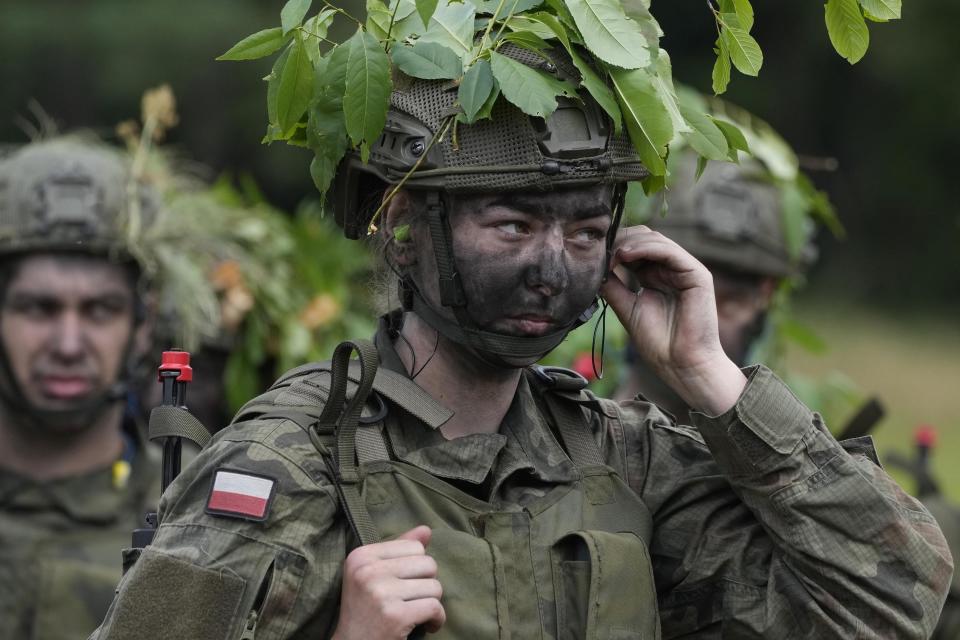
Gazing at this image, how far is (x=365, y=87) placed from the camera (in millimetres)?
3521

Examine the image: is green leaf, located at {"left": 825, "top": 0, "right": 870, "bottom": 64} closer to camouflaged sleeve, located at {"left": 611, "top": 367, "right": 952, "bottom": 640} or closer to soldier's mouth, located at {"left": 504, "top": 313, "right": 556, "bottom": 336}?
camouflaged sleeve, located at {"left": 611, "top": 367, "right": 952, "bottom": 640}

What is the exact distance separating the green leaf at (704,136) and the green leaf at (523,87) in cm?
48

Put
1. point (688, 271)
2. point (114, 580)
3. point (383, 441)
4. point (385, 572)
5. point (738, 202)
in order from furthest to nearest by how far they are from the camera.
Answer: point (738, 202) → point (114, 580) → point (688, 271) → point (383, 441) → point (385, 572)

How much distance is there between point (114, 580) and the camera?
6.44m

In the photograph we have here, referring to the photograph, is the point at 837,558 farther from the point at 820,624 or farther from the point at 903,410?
the point at 903,410

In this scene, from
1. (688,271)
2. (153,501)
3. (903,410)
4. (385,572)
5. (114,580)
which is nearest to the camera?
(385,572)

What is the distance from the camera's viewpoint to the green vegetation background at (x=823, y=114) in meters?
20.9

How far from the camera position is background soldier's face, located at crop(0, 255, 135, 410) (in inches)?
269

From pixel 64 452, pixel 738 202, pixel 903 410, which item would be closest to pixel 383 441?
pixel 64 452

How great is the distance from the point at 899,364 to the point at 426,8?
19229mm

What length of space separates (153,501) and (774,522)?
381 centimetres

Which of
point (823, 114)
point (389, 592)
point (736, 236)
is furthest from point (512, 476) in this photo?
point (823, 114)

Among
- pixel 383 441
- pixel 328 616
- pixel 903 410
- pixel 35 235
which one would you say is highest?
pixel 383 441

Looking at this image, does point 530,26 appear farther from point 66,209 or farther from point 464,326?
point 66,209
